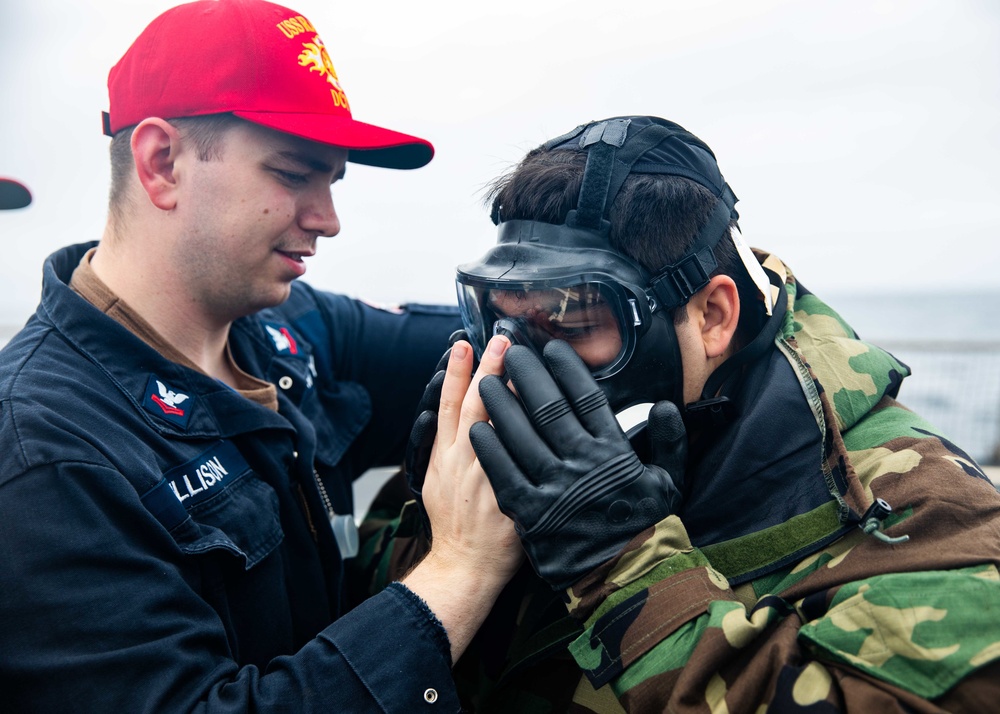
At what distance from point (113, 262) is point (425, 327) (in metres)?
1.17

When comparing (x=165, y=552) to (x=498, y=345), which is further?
(x=498, y=345)

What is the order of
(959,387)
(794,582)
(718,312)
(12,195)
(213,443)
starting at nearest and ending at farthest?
1. (794,582)
2. (718,312)
3. (213,443)
4. (12,195)
5. (959,387)

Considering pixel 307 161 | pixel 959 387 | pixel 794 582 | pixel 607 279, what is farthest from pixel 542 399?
pixel 959 387

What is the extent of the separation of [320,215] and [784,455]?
150 centimetres

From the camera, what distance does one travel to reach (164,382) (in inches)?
80.0

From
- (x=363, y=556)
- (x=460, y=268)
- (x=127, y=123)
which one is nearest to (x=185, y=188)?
(x=127, y=123)

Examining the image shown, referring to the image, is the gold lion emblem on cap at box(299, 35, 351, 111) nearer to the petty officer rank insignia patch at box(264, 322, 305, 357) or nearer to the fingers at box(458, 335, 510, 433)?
the petty officer rank insignia patch at box(264, 322, 305, 357)

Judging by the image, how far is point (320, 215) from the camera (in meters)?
2.39

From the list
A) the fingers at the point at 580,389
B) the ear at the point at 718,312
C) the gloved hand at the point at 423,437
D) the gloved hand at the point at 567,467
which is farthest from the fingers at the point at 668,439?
the gloved hand at the point at 423,437

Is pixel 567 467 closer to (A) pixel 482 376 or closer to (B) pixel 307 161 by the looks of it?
(A) pixel 482 376

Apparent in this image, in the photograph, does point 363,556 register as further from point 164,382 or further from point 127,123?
point 127,123

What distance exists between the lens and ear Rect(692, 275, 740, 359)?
189 centimetres

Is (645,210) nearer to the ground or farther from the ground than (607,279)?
farther from the ground

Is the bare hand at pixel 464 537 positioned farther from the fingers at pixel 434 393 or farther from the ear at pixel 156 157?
the ear at pixel 156 157
